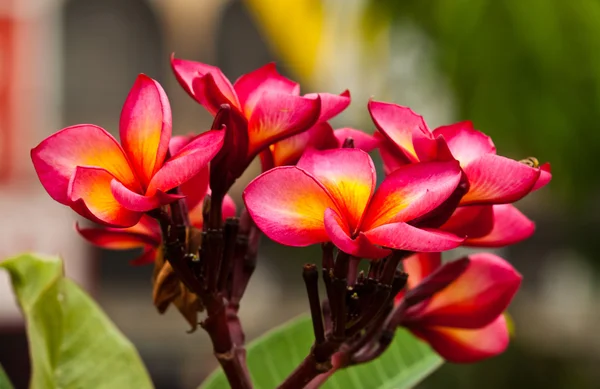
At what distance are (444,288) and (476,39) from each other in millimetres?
1137

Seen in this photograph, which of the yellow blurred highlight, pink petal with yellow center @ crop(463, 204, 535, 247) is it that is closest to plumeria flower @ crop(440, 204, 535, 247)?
pink petal with yellow center @ crop(463, 204, 535, 247)

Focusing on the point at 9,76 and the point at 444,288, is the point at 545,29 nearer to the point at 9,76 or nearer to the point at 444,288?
the point at 444,288

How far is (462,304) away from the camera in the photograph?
31 cm

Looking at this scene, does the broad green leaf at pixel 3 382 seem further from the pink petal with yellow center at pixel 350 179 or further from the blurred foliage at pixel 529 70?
the blurred foliage at pixel 529 70

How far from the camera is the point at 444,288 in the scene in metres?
0.30

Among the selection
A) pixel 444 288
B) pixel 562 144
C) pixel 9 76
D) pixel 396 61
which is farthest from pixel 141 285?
pixel 444 288

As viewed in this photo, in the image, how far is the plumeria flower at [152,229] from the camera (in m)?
0.29

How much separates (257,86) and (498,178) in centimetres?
8

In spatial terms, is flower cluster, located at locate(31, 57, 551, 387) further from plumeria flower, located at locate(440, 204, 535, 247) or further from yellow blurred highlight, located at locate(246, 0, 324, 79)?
yellow blurred highlight, located at locate(246, 0, 324, 79)

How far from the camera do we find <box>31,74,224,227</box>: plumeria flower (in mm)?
231

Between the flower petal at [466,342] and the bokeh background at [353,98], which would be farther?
the bokeh background at [353,98]

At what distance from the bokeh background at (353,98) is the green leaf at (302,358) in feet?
3.37

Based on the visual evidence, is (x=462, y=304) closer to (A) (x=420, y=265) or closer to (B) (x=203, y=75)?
(A) (x=420, y=265)

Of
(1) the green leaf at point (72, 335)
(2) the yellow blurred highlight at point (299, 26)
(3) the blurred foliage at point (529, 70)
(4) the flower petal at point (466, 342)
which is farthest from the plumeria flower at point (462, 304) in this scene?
(2) the yellow blurred highlight at point (299, 26)
